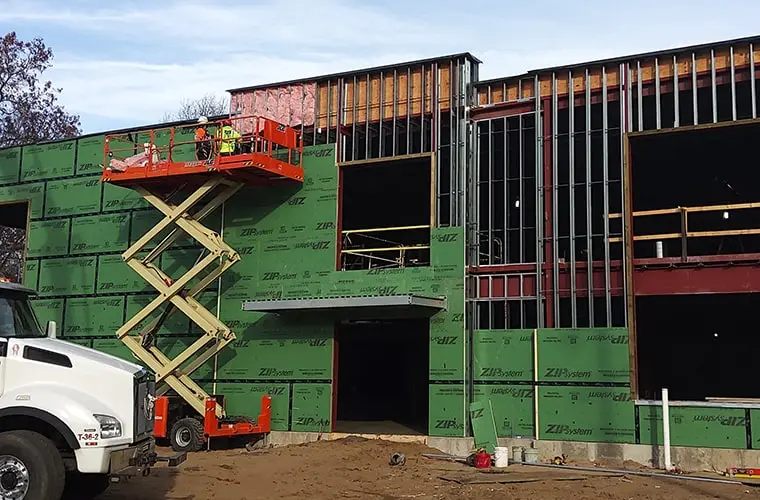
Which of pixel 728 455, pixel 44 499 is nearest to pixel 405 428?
pixel 728 455

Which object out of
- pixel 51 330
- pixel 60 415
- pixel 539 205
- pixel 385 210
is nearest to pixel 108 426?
pixel 60 415

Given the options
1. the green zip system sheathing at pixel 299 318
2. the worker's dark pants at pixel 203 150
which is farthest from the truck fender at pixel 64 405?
the worker's dark pants at pixel 203 150

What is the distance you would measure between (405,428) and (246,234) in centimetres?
630

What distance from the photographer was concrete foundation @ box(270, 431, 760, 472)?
15891mm

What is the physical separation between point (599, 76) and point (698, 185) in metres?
7.55

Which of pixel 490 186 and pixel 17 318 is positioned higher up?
pixel 490 186

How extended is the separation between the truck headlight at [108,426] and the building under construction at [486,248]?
8.36m

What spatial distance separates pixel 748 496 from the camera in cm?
1341

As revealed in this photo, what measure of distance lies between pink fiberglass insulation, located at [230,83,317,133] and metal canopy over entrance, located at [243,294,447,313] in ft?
15.7

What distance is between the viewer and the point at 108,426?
998 centimetres

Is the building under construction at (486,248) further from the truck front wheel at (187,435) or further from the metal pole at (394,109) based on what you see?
the truck front wheel at (187,435)

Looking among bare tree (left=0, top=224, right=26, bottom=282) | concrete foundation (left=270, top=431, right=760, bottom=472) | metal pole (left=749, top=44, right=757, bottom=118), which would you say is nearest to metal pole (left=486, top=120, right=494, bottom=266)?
concrete foundation (left=270, top=431, right=760, bottom=472)

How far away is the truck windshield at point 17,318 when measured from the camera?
417 inches

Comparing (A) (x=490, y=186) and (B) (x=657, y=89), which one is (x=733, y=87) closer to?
(B) (x=657, y=89)
